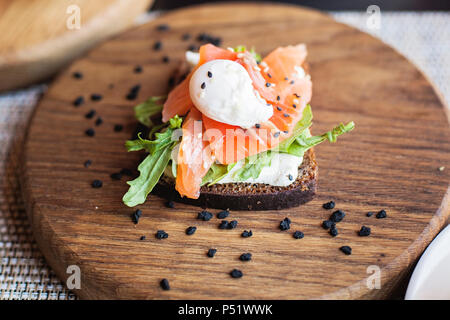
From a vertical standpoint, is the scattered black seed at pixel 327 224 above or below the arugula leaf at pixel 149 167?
below

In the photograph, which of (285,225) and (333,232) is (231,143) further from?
(333,232)

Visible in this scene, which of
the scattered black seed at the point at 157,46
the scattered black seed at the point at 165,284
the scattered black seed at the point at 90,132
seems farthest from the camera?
the scattered black seed at the point at 157,46

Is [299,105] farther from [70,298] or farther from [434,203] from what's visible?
[70,298]

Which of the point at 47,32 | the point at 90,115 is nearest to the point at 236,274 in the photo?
the point at 90,115

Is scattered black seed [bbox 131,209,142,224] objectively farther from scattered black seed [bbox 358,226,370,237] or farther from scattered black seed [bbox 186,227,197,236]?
scattered black seed [bbox 358,226,370,237]

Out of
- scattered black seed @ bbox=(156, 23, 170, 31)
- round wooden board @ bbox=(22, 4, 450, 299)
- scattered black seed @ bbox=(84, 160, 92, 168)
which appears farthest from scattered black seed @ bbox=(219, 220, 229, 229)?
scattered black seed @ bbox=(156, 23, 170, 31)

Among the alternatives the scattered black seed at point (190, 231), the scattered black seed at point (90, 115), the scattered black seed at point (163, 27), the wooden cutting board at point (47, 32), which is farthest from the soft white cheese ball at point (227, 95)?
the wooden cutting board at point (47, 32)

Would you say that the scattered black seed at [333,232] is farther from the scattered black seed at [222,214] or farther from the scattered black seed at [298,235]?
the scattered black seed at [222,214]
